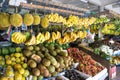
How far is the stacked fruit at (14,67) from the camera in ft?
6.33

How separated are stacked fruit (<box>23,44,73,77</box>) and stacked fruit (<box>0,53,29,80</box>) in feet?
0.31

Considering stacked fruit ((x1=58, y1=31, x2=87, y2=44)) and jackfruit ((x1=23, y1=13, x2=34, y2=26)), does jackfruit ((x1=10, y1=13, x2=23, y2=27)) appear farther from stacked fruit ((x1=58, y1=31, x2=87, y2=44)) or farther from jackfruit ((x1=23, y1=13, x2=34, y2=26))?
stacked fruit ((x1=58, y1=31, x2=87, y2=44))

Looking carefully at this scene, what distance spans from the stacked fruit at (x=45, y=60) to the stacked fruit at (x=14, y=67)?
3.7 inches

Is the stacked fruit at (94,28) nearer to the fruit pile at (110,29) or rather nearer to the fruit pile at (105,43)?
the fruit pile at (110,29)

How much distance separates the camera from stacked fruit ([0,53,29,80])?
1930 mm

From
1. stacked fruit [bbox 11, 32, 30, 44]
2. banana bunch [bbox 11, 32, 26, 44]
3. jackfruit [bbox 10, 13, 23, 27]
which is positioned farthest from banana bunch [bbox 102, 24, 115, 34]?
jackfruit [bbox 10, 13, 23, 27]

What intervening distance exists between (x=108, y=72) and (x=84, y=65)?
2.62ft

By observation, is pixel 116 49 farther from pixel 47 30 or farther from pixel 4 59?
pixel 4 59

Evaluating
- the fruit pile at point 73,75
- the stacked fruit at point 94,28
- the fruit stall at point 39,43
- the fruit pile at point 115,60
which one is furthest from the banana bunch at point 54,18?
the fruit pile at point 115,60

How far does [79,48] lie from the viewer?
14.1 ft

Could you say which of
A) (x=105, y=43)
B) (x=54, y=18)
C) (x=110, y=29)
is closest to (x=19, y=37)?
(x=54, y=18)

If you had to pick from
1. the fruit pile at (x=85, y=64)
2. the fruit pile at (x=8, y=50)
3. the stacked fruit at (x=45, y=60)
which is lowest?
the fruit pile at (x=85, y=64)

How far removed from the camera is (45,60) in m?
2.26

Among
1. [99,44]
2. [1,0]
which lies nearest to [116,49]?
[99,44]
